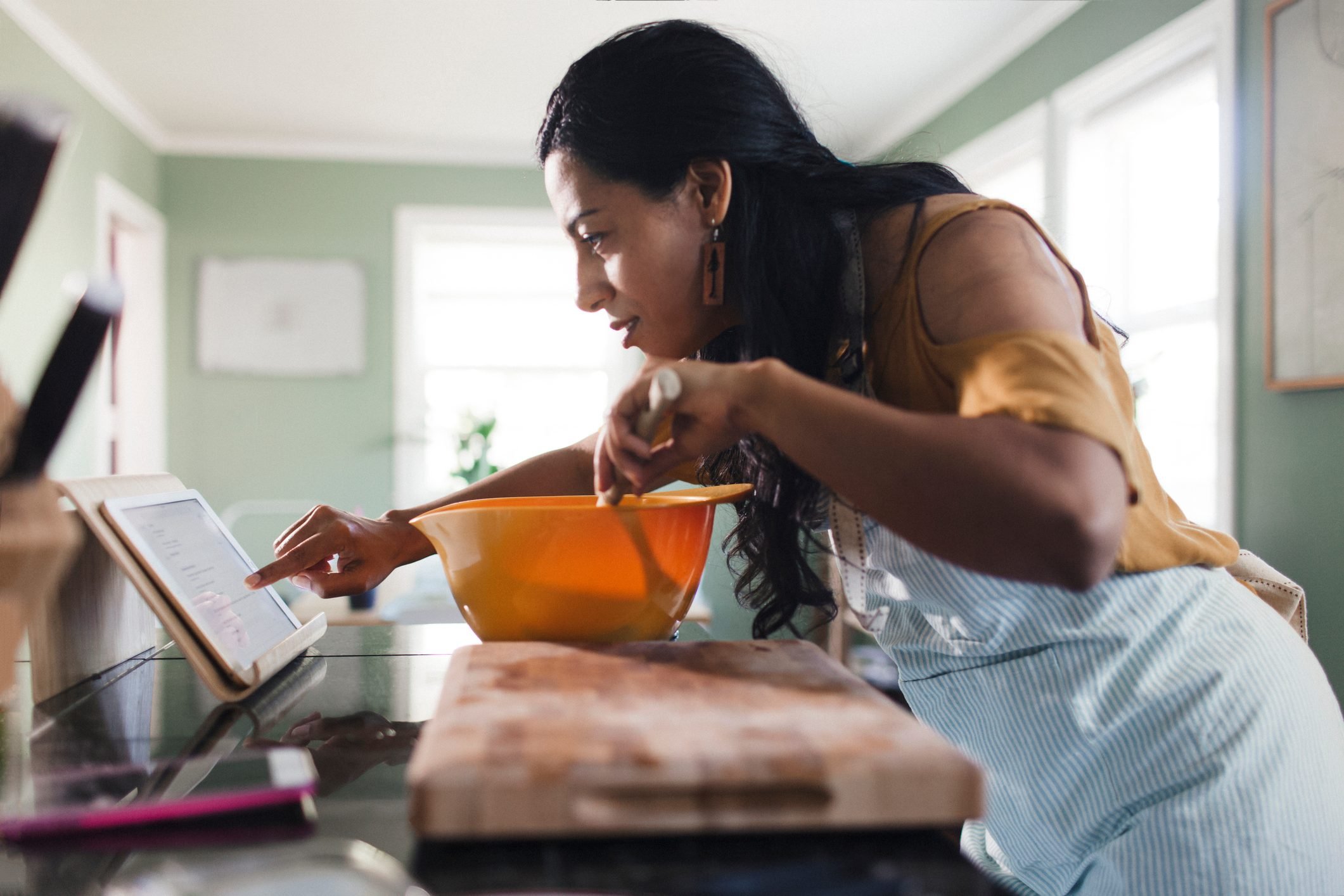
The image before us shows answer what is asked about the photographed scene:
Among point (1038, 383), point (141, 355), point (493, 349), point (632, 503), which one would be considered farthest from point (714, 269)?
point (141, 355)

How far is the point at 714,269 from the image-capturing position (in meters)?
0.88

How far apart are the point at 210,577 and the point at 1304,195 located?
2282 millimetres

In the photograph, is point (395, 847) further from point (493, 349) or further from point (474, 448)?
point (493, 349)

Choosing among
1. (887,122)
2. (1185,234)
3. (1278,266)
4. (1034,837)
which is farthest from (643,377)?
(887,122)

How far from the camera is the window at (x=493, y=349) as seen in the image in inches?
187

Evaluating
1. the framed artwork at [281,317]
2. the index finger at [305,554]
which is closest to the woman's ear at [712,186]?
the index finger at [305,554]

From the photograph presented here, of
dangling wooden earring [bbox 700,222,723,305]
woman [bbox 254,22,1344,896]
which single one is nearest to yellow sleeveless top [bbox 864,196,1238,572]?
woman [bbox 254,22,1344,896]

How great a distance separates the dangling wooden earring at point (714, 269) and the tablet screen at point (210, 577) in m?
0.51

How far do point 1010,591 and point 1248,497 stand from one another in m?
1.96

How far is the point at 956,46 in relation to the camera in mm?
3473

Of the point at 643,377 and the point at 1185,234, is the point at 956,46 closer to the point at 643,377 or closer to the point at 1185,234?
the point at 1185,234

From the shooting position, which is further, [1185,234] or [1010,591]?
[1185,234]

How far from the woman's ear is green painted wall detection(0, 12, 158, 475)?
2.54 m

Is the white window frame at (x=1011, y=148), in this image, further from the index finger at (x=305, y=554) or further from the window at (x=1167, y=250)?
the index finger at (x=305, y=554)
